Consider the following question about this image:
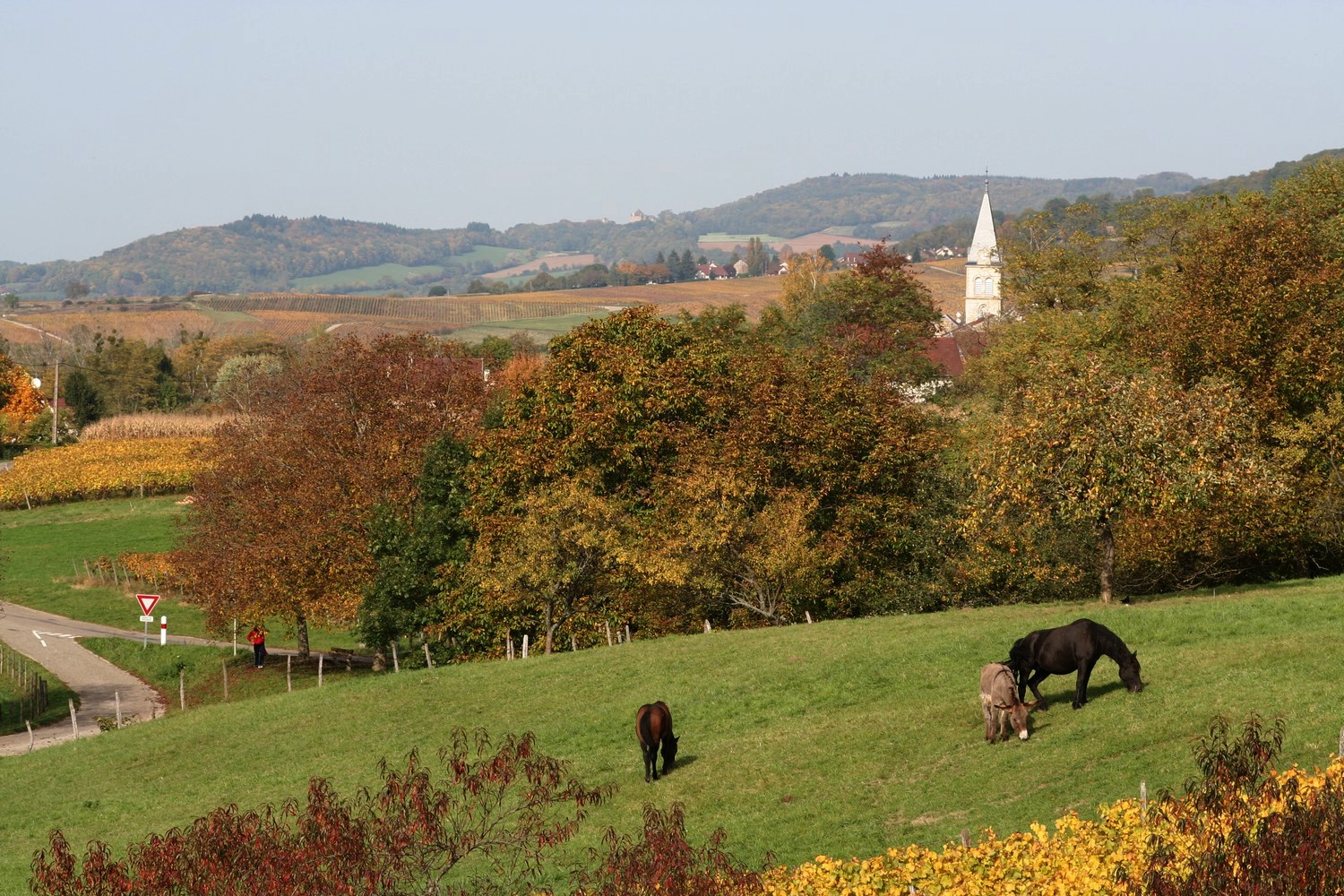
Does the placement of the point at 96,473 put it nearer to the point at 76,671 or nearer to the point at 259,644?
the point at 76,671

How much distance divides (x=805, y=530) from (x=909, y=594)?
15.2 ft

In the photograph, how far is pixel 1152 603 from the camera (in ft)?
130

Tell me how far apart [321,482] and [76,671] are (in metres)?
13.9

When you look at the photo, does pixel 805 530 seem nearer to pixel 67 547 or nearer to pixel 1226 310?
pixel 1226 310

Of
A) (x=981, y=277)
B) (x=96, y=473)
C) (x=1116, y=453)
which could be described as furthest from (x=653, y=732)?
(x=981, y=277)

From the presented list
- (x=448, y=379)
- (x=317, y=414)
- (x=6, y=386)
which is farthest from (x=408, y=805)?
(x=6, y=386)

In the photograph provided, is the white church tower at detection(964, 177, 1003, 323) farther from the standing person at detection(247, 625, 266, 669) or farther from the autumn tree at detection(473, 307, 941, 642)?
the standing person at detection(247, 625, 266, 669)

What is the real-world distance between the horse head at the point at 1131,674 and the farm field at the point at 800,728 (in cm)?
29

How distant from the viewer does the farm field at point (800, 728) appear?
885 inches

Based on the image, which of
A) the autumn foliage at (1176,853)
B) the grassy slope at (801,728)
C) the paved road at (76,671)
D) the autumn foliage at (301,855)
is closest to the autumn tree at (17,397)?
the paved road at (76,671)

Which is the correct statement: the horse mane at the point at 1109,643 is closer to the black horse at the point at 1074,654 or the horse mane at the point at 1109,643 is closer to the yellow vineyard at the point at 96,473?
the black horse at the point at 1074,654

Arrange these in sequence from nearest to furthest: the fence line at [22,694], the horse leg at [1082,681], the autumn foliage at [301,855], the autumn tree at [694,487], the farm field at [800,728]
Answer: the autumn foliage at [301,855], the farm field at [800,728], the horse leg at [1082,681], the autumn tree at [694,487], the fence line at [22,694]

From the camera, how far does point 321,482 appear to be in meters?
60.2

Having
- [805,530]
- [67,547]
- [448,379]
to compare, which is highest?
[448,379]
